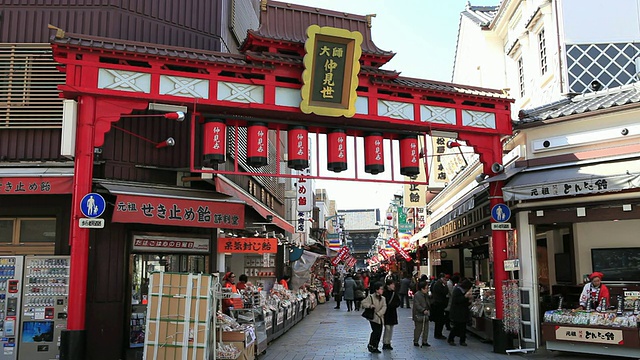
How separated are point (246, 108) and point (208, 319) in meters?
4.74

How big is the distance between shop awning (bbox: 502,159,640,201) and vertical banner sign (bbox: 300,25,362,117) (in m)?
4.29

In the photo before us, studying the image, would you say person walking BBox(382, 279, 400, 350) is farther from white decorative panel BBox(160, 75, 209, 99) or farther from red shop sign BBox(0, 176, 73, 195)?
red shop sign BBox(0, 176, 73, 195)

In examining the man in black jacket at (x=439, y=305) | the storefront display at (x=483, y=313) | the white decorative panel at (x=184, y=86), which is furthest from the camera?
the man in black jacket at (x=439, y=305)

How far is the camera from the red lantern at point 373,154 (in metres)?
13.2

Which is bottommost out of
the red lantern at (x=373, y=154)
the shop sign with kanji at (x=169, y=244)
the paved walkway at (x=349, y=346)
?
the paved walkway at (x=349, y=346)

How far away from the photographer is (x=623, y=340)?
444 inches

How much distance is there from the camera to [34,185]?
37.1 ft

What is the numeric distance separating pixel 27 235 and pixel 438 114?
978 centimetres

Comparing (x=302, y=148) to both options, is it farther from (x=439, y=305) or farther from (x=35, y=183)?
(x=439, y=305)

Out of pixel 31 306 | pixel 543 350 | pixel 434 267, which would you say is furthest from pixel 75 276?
pixel 434 267

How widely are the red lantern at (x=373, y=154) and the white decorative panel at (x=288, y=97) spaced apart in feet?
6.63

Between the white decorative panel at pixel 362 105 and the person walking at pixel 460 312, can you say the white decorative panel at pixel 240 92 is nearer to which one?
the white decorative panel at pixel 362 105

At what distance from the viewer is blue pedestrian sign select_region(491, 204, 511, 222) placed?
13.3 m

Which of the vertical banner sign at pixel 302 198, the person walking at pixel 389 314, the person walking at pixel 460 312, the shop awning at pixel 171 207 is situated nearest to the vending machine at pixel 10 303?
the shop awning at pixel 171 207
